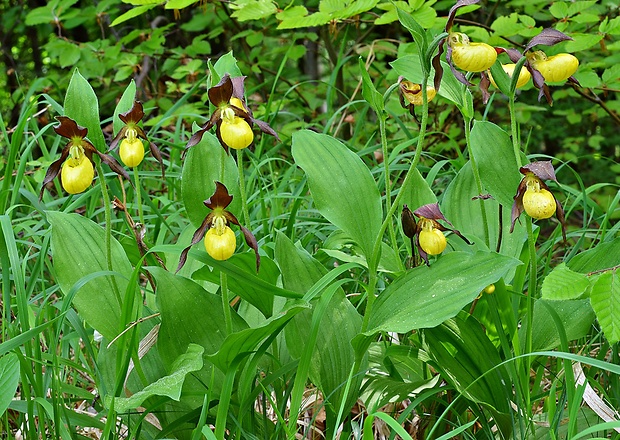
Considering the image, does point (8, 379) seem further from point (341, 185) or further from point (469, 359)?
point (469, 359)

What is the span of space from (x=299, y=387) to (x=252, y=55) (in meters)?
2.18

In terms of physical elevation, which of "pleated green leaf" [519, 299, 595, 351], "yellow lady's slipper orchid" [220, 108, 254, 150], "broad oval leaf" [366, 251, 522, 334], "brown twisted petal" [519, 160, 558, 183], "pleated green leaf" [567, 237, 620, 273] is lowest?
"pleated green leaf" [519, 299, 595, 351]

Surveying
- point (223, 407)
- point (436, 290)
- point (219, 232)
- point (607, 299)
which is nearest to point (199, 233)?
point (219, 232)

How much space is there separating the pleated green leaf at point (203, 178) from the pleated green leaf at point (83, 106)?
168 millimetres

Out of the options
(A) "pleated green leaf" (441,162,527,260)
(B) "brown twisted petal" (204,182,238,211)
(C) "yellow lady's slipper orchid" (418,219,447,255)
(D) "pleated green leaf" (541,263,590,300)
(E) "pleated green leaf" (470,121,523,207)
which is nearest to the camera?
(D) "pleated green leaf" (541,263,590,300)

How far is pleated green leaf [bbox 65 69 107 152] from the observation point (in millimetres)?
1111

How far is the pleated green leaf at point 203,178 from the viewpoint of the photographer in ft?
3.72

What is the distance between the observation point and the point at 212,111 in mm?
1058

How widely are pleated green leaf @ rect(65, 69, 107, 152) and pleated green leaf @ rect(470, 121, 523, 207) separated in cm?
69

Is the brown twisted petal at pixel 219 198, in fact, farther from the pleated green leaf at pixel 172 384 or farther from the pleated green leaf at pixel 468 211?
the pleated green leaf at pixel 468 211

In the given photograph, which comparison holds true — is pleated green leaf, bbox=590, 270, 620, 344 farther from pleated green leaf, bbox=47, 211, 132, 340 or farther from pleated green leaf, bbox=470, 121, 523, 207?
pleated green leaf, bbox=47, 211, 132, 340

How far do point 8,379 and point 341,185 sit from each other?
624 millimetres

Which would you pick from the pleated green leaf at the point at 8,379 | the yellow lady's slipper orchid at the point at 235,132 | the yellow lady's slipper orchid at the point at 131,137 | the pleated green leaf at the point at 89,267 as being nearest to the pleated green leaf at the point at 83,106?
the yellow lady's slipper orchid at the point at 131,137

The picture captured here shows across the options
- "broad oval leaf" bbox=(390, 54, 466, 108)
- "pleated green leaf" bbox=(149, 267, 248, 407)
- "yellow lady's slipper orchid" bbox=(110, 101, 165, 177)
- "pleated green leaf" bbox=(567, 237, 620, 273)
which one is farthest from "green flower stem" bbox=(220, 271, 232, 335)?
"pleated green leaf" bbox=(567, 237, 620, 273)
